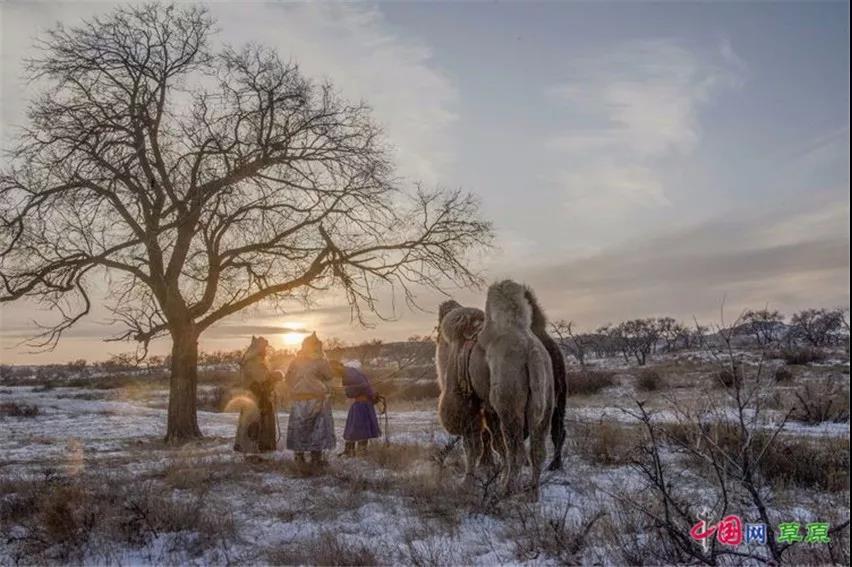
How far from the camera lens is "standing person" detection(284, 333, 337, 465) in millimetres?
9094

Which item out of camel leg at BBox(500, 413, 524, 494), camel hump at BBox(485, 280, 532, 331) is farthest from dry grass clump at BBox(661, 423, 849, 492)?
camel hump at BBox(485, 280, 532, 331)

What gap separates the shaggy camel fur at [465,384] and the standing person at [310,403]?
2.40m

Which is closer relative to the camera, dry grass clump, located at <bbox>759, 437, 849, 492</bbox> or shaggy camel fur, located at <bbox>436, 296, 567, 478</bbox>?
shaggy camel fur, located at <bbox>436, 296, 567, 478</bbox>

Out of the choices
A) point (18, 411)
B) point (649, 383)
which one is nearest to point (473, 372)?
point (18, 411)

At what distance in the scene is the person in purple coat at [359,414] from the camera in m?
10.9

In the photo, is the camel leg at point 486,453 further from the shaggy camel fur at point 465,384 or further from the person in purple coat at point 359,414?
the person in purple coat at point 359,414

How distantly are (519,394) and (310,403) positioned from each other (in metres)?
4.12

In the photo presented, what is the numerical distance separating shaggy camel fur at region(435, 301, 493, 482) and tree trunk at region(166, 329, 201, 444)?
27.3ft

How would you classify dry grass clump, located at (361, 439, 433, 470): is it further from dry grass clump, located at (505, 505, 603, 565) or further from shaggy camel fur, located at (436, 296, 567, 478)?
dry grass clump, located at (505, 505, 603, 565)

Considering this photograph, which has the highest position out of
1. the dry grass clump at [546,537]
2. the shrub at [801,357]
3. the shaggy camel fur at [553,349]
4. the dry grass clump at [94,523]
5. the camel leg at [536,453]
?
the shaggy camel fur at [553,349]

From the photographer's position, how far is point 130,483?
309 inches

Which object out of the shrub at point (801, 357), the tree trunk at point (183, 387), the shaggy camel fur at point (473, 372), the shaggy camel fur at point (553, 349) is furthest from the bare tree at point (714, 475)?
the shrub at point (801, 357)

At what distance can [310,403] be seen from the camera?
30.4ft

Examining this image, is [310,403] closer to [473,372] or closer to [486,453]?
[486,453]
